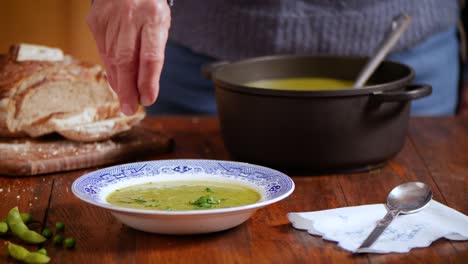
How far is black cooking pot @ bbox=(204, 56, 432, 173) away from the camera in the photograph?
1641mm

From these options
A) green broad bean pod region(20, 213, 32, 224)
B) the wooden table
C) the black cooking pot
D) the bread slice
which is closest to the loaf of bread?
the bread slice

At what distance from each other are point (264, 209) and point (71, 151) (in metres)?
0.52

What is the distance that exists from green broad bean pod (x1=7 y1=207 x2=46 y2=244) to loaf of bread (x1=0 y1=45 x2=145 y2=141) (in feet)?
1.67

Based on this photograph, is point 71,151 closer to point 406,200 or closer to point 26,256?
point 26,256

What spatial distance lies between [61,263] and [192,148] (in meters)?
0.72

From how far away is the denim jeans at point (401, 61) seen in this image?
2.32 meters

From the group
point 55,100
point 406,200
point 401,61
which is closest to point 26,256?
point 406,200

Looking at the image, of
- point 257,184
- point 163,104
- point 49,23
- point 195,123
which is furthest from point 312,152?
point 49,23

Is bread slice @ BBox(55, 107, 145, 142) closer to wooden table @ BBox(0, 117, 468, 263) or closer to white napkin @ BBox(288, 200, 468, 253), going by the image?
wooden table @ BBox(0, 117, 468, 263)

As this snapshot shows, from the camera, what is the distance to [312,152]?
167 cm

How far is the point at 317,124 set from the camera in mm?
1649

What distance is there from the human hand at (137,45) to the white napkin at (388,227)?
0.35 metres

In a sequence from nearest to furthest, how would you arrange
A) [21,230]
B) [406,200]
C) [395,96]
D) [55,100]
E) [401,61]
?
[21,230] → [406,200] → [395,96] → [55,100] → [401,61]

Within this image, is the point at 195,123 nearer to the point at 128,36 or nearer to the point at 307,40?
the point at 307,40
